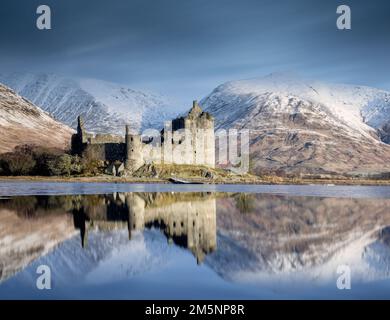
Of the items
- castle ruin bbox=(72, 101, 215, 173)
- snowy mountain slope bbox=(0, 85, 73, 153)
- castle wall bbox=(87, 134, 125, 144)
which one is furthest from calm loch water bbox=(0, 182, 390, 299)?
snowy mountain slope bbox=(0, 85, 73, 153)

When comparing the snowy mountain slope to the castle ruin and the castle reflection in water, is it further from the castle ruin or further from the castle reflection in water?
the castle reflection in water

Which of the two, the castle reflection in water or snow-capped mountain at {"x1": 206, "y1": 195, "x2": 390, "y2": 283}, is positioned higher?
the castle reflection in water

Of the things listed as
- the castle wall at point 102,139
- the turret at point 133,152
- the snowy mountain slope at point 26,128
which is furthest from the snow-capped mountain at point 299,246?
the snowy mountain slope at point 26,128

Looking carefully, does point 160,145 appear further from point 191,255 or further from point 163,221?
point 191,255

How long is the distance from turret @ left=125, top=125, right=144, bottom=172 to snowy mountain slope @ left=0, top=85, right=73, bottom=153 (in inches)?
3299

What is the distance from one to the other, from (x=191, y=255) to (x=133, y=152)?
2189 inches

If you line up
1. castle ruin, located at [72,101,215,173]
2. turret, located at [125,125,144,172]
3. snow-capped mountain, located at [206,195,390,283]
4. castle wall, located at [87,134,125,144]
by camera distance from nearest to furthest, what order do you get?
snow-capped mountain, located at [206,195,390,283], turret, located at [125,125,144,172], castle ruin, located at [72,101,215,173], castle wall, located at [87,134,125,144]

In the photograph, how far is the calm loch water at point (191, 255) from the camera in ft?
33.3

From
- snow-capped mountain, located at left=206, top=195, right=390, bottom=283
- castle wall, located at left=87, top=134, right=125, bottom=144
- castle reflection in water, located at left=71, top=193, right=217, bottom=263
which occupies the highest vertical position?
castle wall, located at left=87, top=134, right=125, bottom=144

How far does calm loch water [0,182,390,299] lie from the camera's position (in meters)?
10.2

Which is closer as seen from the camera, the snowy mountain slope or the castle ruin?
the castle ruin
